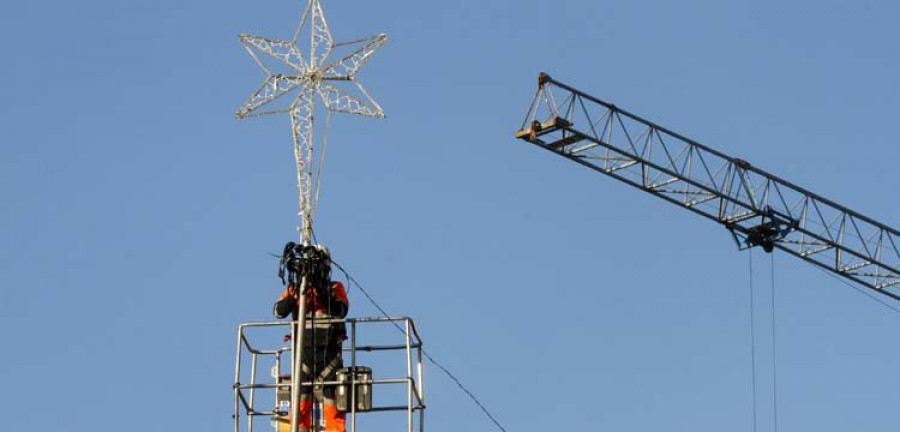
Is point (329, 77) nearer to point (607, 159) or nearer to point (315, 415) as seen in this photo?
point (315, 415)

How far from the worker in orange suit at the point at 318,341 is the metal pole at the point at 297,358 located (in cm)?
26

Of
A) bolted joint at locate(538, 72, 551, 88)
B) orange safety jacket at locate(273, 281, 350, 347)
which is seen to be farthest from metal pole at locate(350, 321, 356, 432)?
bolted joint at locate(538, 72, 551, 88)

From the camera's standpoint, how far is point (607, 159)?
12350cm

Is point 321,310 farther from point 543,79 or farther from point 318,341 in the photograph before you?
point 543,79

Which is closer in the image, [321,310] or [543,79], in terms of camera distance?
[321,310]

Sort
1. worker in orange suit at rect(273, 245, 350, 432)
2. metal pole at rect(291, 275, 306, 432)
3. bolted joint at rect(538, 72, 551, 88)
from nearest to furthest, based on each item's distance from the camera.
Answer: metal pole at rect(291, 275, 306, 432)
worker in orange suit at rect(273, 245, 350, 432)
bolted joint at rect(538, 72, 551, 88)

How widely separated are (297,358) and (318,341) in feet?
5.69

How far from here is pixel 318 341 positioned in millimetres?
67438

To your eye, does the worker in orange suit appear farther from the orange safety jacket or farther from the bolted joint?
the bolted joint

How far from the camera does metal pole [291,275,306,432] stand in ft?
211

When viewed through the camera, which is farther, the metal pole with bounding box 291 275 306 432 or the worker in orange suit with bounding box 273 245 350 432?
the worker in orange suit with bounding box 273 245 350 432

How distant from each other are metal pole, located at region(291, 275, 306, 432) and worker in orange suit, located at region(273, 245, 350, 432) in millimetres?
259

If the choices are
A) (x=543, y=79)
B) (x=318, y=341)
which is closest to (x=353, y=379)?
(x=318, y=341)

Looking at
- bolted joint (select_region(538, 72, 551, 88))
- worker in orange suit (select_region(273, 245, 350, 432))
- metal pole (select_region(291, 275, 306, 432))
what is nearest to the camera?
metal pole (select_region(291, 275, 306, 432))
